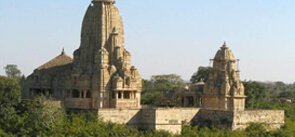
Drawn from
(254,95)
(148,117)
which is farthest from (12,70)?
(148,117)

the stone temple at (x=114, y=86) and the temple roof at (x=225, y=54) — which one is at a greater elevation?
the temple roof at (x=225, y=54)

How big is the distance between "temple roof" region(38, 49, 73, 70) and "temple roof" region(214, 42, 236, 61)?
881 cm

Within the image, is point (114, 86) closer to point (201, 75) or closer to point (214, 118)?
point (214, 118)

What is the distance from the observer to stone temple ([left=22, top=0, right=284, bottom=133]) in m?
36.5

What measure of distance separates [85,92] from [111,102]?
1.58 meters

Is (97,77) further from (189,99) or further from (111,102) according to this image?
(189,99)

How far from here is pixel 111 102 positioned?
37.2 metres

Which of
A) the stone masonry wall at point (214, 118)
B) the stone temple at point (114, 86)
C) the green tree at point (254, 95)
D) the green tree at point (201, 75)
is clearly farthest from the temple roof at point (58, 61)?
the green tree at point (201, 75)

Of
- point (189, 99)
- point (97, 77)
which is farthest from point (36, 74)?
point (189, 99)

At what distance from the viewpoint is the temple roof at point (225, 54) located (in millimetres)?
41312

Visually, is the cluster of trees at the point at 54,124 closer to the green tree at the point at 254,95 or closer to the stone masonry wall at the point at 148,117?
the stone masonry wall at the point at 148,117

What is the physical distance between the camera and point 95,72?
3719 cm

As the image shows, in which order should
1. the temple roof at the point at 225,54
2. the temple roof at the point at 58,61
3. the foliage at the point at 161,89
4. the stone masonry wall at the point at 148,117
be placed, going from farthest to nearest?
the foliage at the point at 161,89
the temple roof at the point at 225,54
the temple roof at the point at 58,61
the stone masonry wall at the point at 148,117

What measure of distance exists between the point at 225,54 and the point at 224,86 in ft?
6.74
